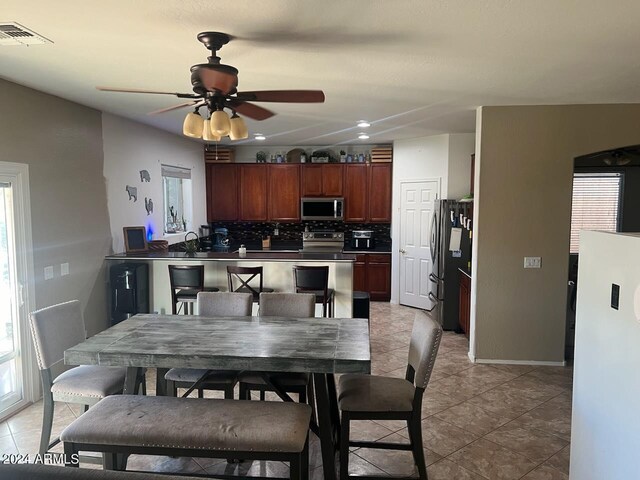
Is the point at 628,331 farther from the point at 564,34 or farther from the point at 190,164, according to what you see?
the point at 190,164

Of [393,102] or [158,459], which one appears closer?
[158,459]

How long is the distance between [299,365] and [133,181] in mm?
3862

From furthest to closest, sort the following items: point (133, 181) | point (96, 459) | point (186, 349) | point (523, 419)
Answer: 1. point (133, 181)
2. point (523, 419)
3. point (96, 459)
4. point (186, 349)

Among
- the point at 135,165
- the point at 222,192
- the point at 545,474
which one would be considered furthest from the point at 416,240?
the point at 545,474

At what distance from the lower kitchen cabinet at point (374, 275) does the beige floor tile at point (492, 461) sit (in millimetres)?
4182

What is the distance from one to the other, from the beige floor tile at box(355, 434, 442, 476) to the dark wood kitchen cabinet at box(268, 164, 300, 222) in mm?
5017

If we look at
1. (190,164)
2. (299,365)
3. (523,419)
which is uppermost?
(190,164)

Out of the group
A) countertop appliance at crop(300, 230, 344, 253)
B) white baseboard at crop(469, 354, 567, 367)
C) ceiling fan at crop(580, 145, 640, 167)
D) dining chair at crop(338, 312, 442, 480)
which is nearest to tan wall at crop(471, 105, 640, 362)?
white baseboard at crop(469, 354, 567, 367)

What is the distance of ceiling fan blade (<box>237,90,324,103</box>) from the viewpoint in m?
2.42

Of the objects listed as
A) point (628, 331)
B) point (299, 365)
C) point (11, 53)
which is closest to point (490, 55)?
point (628, 331)

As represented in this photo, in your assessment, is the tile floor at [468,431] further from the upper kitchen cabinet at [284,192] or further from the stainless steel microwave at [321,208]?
the upper kitchen cabinet at [284,192]

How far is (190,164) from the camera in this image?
6.91 metres

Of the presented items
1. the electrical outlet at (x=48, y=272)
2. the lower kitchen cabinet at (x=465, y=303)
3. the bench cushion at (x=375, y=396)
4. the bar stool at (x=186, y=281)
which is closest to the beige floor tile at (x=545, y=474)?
the bench cushion at (x=375, y=396)

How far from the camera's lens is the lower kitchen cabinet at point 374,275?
23.5 feet
